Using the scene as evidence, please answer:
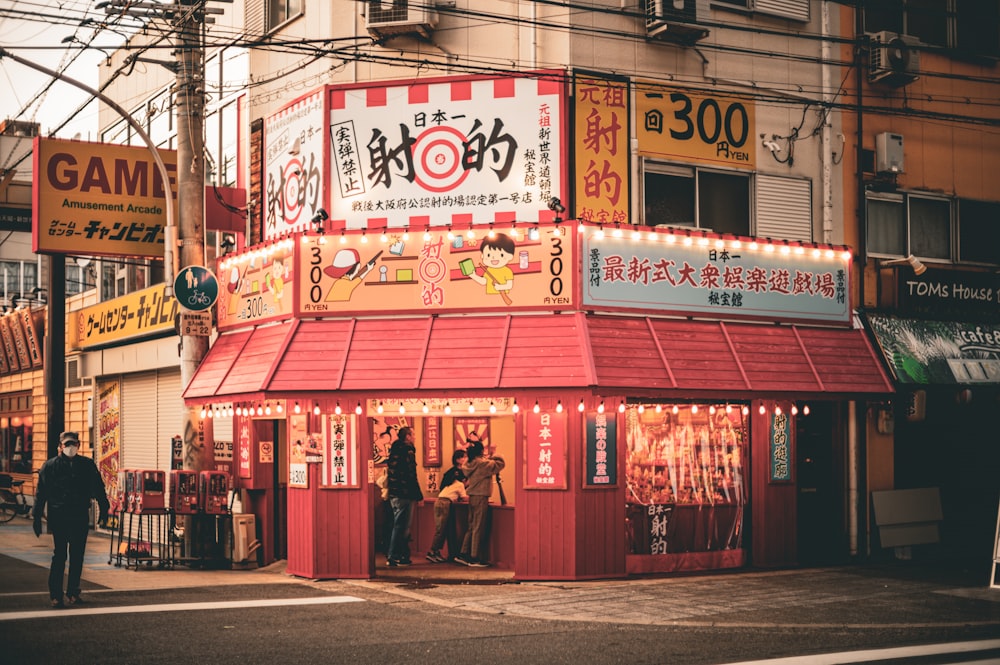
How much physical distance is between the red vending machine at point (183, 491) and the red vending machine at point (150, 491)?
0.79ft

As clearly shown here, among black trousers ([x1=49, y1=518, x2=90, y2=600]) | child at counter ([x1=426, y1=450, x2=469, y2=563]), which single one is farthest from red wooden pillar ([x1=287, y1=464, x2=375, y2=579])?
black trousers ([x1=49, y1=518, x2=90, y2=600])

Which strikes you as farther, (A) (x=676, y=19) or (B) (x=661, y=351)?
(A) (x=676, y=19)

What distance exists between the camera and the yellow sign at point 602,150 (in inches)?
586

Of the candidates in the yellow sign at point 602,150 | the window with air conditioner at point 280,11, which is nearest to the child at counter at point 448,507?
the yellow sign at point 602,150

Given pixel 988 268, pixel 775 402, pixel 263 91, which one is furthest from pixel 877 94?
pixel 263 91

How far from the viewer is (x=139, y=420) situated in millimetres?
22047

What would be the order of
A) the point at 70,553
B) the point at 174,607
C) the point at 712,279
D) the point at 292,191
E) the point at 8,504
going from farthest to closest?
the point at 8,504, the point at 292,191, the point at 712,279, the point at 174,607, the point at 70,553

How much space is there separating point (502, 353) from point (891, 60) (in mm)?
8569

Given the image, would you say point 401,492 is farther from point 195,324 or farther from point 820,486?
point 820,486

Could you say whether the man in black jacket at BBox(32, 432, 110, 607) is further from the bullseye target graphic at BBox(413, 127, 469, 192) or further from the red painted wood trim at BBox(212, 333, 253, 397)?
the bullseye target graphic at BBox(413, 127, 469, 192)

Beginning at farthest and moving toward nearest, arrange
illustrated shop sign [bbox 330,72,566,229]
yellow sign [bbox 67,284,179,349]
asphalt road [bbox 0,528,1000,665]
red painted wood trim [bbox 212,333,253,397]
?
1. yellow sign [bbox 67,284,179,349]
2. red painted wood trim [bbox 212,333,253,397]
3. illustrated shop sign [bbox 330,72,566,229]
4. asphalt road [bbox 0,528,1000,665]

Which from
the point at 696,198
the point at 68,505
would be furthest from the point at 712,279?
the point at 68,505

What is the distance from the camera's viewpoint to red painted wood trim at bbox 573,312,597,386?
44.2ft

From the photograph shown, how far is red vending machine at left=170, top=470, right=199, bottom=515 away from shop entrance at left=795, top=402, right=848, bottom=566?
30.3 feet
